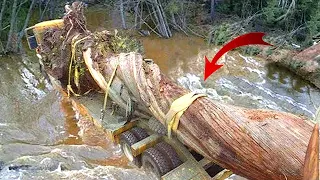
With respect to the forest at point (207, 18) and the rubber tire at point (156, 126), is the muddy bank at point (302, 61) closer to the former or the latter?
the forest at point (207, 18)

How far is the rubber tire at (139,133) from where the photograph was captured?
473cm

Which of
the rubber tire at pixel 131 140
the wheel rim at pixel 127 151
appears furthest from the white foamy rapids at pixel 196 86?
the rubber tire at pixel 131 140

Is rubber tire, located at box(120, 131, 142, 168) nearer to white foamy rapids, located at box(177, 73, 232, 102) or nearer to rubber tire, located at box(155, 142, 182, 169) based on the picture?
rubber tire, located at box(155, 142, 182, 169)

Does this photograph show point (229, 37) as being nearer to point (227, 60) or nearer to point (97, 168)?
point (227, 60)

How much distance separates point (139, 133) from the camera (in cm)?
476

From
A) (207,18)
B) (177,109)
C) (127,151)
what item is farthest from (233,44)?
(177,109)

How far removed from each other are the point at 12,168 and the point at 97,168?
0.99 m

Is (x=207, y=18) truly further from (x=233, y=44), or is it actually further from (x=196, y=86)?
(x=196, y=86)

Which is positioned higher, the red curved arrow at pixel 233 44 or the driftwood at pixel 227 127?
the driftwood at pixel 227 127

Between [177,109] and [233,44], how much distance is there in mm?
6224

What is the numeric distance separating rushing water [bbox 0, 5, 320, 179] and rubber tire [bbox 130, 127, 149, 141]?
0.39 meters

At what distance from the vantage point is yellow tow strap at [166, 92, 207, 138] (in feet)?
12.7

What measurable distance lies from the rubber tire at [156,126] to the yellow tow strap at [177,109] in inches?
20.0

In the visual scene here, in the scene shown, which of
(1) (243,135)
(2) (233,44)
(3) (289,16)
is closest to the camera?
(1) (243,135)
